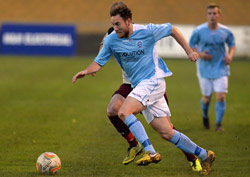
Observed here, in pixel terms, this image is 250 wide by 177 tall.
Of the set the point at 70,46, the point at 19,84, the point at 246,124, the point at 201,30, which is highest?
the point at 201,30

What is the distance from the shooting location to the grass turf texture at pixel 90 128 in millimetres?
6926

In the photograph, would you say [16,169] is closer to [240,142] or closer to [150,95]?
[150,95]

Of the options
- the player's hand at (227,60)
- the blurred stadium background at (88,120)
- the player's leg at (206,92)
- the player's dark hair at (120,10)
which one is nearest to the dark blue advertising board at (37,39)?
the blurred stadium background at (88,120)

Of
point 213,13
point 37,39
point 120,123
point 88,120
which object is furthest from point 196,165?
point 37,39

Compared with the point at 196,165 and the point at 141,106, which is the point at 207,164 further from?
the point at 141,106

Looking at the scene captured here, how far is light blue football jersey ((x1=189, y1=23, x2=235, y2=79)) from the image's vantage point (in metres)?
10.2

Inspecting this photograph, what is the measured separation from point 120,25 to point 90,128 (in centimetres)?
441

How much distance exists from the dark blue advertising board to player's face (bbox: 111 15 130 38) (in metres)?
25.4

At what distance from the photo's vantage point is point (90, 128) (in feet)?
34.0

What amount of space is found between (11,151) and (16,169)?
122 centimetres

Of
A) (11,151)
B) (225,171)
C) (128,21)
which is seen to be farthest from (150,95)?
(11,151)

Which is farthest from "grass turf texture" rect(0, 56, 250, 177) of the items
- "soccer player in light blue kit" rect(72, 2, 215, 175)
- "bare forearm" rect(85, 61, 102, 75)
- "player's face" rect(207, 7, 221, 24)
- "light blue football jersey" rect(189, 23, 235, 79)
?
"player's face" rect(207, 7, 221, 24)

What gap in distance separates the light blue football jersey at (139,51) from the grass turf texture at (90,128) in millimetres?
1253

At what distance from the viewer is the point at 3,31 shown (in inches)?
1254
